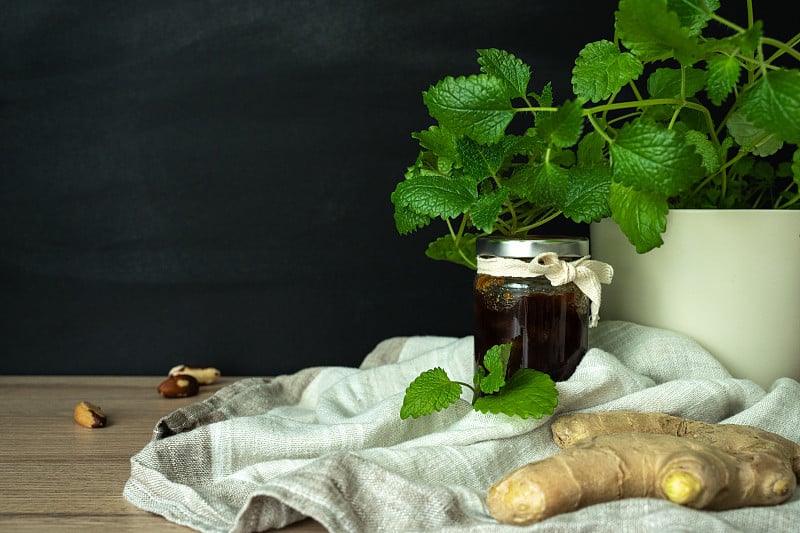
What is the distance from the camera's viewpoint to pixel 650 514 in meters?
0.66

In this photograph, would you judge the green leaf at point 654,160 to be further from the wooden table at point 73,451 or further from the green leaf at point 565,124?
the wooden table at point 73,451

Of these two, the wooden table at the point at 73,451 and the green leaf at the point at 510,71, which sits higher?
the green leaf at the point at 510,71

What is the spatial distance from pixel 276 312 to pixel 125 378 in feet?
0.93

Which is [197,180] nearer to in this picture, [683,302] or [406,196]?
[406,196]

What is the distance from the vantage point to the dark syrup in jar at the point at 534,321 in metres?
0.89

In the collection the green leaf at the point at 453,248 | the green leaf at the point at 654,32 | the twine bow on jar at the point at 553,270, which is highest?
the green leaf at the point at 654,32

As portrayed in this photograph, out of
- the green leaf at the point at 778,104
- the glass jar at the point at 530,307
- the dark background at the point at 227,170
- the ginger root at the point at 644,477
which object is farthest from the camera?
the dark background at the point at 227,170

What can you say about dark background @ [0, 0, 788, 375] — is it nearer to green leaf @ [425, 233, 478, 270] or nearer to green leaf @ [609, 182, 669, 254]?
green leaf @ [425, 233, 478, 270]

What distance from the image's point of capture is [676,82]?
3.09 ft

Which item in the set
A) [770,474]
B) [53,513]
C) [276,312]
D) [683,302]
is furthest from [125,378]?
[770,474]

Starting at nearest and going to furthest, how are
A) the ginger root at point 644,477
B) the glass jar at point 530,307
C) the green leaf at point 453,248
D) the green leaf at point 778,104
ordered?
the ginger root at point 644,477, the green leaf at point 778,104, the glass jar at point 530,307, the green leaf at point 453,248

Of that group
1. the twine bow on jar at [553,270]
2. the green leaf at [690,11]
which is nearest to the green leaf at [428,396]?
the twine bow on jar at [553,270]

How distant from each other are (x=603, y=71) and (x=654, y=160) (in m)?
0.14

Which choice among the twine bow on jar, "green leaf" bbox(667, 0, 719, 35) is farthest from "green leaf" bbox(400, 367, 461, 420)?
"green leaf" bbox(667, 0, 719, 35)
